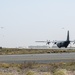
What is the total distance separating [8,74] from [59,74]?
3.68 m

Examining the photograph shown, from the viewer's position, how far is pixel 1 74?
21.2m

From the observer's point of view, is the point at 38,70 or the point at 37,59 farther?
the point at 37,59

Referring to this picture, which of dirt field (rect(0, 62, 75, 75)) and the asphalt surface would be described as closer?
dirt field (rect(0, 62, 75, 75))

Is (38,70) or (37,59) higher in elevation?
(37,59)

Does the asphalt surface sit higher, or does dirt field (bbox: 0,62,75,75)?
the asphalt surface

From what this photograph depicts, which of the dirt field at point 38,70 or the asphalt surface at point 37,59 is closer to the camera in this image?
the dirt field at point 38,70

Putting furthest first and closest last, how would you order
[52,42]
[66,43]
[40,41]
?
[40,41] → [52,42] → [66,43]

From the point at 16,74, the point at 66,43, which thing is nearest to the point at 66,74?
the point at 16,74

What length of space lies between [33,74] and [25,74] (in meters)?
0.93

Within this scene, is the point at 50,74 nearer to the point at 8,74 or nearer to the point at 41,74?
the point at 41,74

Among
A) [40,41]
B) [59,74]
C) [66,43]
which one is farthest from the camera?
[40,41]

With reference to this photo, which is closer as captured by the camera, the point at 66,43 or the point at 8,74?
the point at 8,74

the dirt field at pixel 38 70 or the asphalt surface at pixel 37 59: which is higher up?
the asphalt surface at pixel 37 59

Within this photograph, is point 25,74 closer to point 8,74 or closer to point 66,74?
point 8,74
